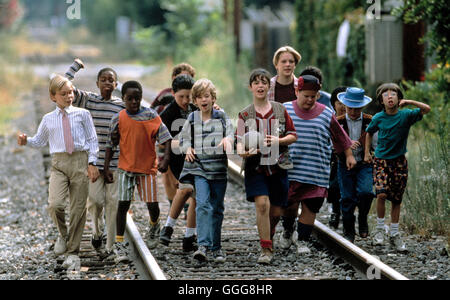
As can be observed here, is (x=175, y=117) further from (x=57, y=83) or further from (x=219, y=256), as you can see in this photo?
(x=219, y=256)

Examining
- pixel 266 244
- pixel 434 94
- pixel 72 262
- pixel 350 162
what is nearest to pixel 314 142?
pixel 350 162

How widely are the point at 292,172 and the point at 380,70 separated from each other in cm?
976

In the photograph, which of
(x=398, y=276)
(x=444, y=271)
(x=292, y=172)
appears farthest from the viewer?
(x=292, y=172)

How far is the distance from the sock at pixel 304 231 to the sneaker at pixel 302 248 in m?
0.04

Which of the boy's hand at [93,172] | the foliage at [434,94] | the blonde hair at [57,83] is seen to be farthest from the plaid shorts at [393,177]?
the foliage at [434,94]

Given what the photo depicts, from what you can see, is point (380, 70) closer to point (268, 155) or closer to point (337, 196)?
point (337, 196)

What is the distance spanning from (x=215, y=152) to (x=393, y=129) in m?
1.76

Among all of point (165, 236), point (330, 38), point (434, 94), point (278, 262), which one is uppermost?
point (330, 38)

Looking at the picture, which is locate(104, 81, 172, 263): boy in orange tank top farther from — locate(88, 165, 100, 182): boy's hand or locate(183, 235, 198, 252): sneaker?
locate(183, 235, 198, 252): sneaker

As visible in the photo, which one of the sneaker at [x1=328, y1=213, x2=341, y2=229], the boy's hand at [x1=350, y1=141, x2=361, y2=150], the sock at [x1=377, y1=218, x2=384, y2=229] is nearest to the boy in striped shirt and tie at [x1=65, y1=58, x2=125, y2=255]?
the boy's hand at [x1=350, y1=141, x2=361, y2=150]

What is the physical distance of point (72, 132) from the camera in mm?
6594

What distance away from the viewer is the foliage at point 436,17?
10281 millimetres
